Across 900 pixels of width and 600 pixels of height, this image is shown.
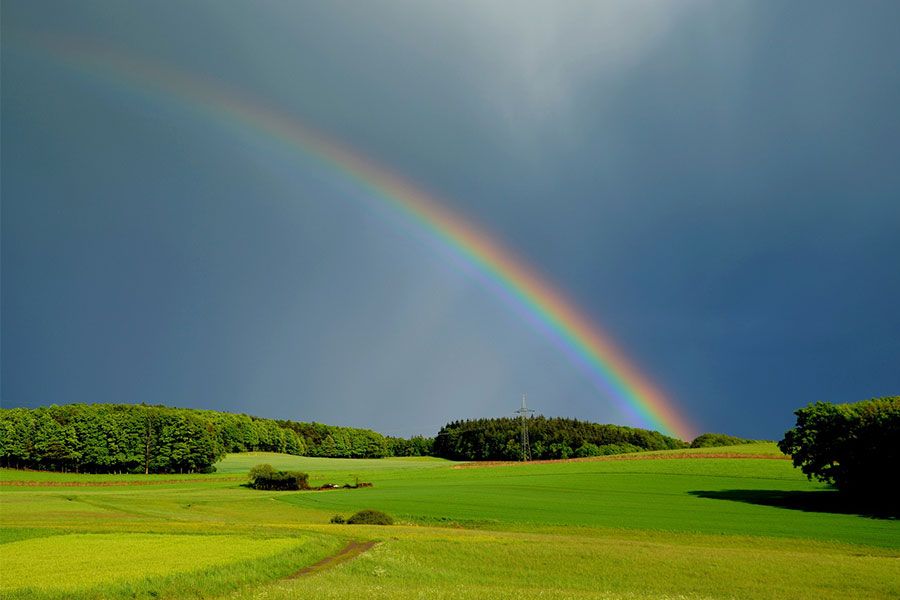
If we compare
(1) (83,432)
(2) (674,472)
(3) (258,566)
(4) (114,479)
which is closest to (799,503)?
(2) (674,472)

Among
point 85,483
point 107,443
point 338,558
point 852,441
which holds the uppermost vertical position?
point 107,443

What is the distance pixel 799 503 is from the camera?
62.3m

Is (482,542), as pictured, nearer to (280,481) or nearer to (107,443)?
(280,481)

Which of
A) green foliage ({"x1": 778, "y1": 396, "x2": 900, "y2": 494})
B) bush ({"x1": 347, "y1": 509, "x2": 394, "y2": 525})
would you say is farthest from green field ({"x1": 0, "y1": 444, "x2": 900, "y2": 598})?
green foliage ({"x1": 778, "y1": 396, "x2": 900, "y2": 494})

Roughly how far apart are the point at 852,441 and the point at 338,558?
51.4 m

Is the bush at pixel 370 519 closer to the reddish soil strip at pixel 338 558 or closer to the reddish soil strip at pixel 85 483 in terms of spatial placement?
the reddish soil strip at pixel 338 558

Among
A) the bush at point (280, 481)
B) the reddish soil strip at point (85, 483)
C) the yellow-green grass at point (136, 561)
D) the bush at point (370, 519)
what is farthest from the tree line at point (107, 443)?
the yellow-green grass at point (136, 561)

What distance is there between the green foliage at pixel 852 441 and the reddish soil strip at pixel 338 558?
48.1 m

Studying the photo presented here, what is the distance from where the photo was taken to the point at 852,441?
6059 cm

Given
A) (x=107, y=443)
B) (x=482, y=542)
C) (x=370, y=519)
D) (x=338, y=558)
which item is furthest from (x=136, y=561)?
(x=107, y=443)

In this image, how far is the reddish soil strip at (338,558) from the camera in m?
30.0

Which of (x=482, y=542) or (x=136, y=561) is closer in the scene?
(x=136, y=561)

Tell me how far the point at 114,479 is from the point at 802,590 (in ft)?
402

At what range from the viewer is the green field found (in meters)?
26.3
